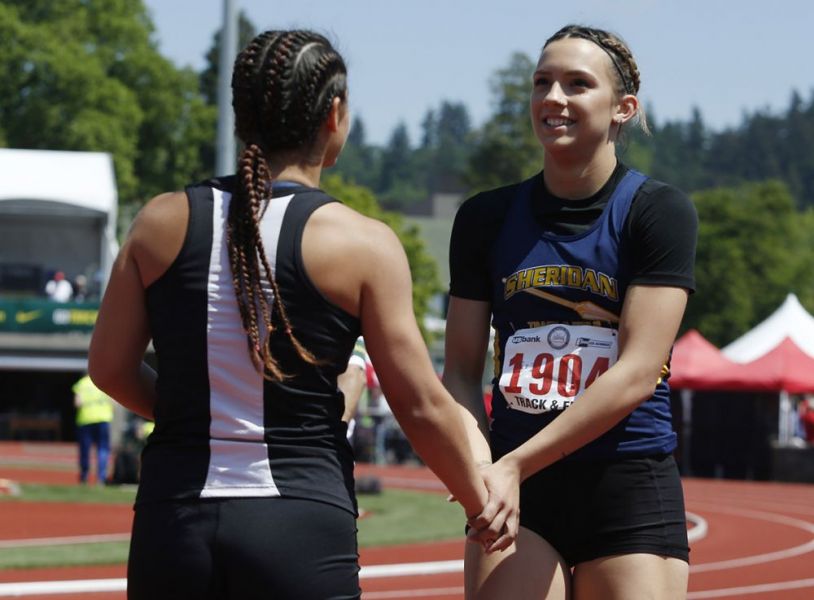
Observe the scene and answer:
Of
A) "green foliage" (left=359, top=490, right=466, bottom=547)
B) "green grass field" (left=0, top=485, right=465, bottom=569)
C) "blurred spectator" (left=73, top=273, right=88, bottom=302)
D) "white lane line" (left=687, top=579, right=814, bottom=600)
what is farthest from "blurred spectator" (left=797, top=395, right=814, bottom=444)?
"white lane line" (left=687, top=579, right=814, bottom=600)

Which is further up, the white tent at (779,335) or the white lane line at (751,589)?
the white tent at (779,335)

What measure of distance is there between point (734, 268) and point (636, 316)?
86391mm

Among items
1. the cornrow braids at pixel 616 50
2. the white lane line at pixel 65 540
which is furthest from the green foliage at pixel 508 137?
the cornrow braids at pixel 616 50

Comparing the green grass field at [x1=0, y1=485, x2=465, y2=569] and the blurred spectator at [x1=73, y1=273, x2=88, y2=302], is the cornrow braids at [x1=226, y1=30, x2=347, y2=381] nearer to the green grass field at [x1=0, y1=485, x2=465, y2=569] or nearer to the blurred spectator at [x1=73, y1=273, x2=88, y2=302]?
the green grass field at [x1=0, y1=485, x2=465, y2=569]

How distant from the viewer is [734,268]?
291 ft

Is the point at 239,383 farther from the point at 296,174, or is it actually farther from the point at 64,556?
the point at 64,556

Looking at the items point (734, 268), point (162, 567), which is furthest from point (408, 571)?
point (734, 268)

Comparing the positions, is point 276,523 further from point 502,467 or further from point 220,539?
point 502,467

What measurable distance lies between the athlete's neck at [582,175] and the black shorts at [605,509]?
0.72 meters

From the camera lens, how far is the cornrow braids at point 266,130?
324 cm

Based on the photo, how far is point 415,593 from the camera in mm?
11633

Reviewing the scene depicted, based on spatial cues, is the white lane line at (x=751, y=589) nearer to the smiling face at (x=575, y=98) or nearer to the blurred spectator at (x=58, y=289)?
the smiling face at (x=575, y=98)

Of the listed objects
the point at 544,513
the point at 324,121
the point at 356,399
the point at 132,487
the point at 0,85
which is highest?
the point at 0,85

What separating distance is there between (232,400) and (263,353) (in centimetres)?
12
